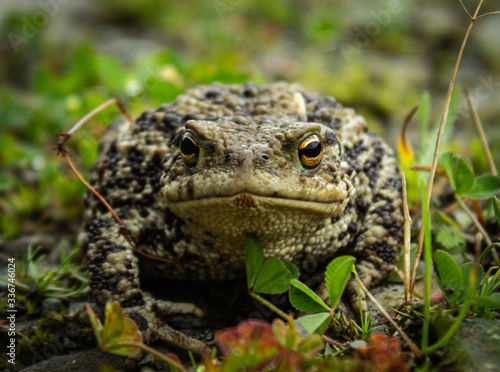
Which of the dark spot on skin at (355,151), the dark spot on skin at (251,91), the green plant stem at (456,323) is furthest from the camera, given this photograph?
the dark spot on skin at (251,91)

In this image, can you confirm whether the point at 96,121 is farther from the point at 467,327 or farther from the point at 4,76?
the point at 467,327

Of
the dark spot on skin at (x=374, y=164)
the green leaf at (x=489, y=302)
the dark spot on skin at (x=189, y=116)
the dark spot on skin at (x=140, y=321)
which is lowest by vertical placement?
the dark spot on skin at (x=140, y=321)

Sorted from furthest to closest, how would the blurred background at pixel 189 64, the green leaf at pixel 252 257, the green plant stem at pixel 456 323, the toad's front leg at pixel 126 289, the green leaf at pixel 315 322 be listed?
the blurred background at pixel 189 64 → the toad's front leg at pixel 126 289 → the green leaf at pixel 252 257 → the green leaf at pixel 315 322 → the green plant stem at pixel 456 323

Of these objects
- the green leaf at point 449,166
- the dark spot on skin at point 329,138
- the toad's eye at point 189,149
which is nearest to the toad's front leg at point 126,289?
the toad's eye at point 189,149

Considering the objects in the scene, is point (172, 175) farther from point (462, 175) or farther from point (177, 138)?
point (462, 175)

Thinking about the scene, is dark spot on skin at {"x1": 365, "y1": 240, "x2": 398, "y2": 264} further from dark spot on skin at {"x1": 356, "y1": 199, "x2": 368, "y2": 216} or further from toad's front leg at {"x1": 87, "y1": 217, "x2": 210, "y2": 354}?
toad's front leg at {"x1": 87, "y1": 217, "x2": 210, "y2": 354}

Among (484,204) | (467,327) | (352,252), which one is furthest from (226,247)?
(484,204)

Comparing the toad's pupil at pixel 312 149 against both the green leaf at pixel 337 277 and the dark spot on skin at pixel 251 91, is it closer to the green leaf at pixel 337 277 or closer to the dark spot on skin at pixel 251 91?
the green leaf at pixel 337 277

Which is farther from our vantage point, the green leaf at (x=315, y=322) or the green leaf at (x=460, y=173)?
the green leaf at (x=460, y=173)
